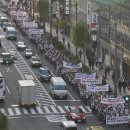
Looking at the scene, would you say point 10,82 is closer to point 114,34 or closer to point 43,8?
point 114,34

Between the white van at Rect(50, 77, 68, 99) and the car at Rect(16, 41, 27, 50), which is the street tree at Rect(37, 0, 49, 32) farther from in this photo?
the white van at Rect(50, 77, 68, 99)

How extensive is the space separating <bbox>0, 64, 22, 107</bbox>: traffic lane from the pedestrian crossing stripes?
2555 millimetres

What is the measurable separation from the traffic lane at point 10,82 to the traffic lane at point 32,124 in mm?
7274

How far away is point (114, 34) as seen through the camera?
94188mm

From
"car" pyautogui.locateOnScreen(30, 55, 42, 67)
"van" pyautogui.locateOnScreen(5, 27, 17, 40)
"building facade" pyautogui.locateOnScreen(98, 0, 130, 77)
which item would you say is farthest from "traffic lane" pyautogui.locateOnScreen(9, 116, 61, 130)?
"van" pyautogui.locateOnScreen(5, 27, 17, 40)

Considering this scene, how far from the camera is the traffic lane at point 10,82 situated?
75875 mm

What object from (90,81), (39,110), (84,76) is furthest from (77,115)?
(84,76)

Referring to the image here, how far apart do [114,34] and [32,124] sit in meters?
33.1

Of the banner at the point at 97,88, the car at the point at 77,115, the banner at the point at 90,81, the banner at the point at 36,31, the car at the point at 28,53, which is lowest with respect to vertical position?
the car at the point at 28,53

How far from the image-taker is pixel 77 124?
64.7 meters

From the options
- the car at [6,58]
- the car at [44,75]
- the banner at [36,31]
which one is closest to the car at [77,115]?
the car at [44,75]

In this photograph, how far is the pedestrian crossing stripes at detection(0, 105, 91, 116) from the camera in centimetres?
6981

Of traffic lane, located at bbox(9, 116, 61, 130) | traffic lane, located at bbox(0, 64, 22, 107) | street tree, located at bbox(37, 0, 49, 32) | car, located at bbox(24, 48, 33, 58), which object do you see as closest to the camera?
traffic lane, located at bbox(9, 116, 61, 130)

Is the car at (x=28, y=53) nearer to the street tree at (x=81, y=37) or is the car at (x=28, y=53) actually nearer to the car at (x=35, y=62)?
the car at (x=35, y=62)
